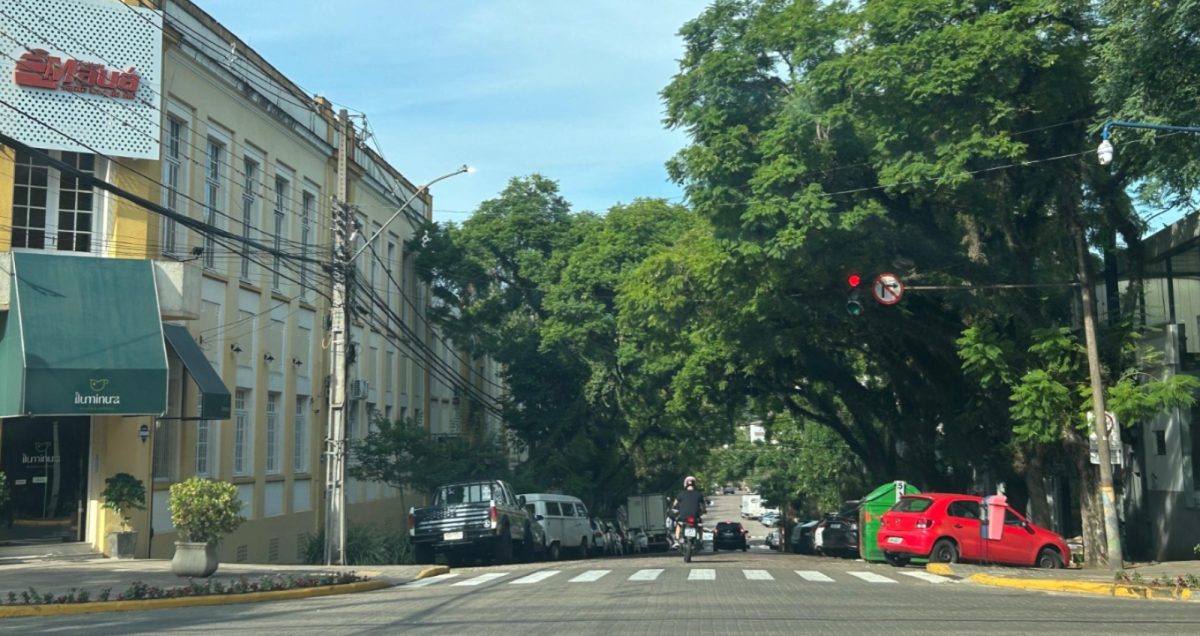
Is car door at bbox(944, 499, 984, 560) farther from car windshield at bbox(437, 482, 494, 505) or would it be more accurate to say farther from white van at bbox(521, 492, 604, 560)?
white van at bbox(521, 492, 604, 560)

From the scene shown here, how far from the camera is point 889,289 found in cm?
2378

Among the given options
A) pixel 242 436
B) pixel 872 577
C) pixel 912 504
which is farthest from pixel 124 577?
pixel 912 504

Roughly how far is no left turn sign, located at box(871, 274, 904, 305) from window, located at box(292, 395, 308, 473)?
699 inches

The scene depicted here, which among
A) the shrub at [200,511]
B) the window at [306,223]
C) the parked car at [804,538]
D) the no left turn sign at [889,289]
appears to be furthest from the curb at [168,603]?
the parked car at [804,538]

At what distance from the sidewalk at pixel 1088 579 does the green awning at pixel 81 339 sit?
15.4 meters

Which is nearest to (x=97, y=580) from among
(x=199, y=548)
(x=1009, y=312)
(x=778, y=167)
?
(x=199, y=548)

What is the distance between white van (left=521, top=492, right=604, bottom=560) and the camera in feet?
106

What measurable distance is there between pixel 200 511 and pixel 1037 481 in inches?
739

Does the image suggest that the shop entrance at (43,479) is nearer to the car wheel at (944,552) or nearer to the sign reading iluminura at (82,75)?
the sign reading iluminura at (82,75)

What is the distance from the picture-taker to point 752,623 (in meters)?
12.1

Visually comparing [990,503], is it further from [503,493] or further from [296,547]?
[296,547]

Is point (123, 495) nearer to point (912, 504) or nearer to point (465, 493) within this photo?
point (465, 493)

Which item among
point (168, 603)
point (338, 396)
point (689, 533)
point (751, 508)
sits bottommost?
point (751, 508)

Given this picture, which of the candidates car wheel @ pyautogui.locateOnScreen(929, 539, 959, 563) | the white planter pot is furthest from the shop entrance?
car wheel @ pyautogui.locateOnScreen(929, 539, 959, 563)
